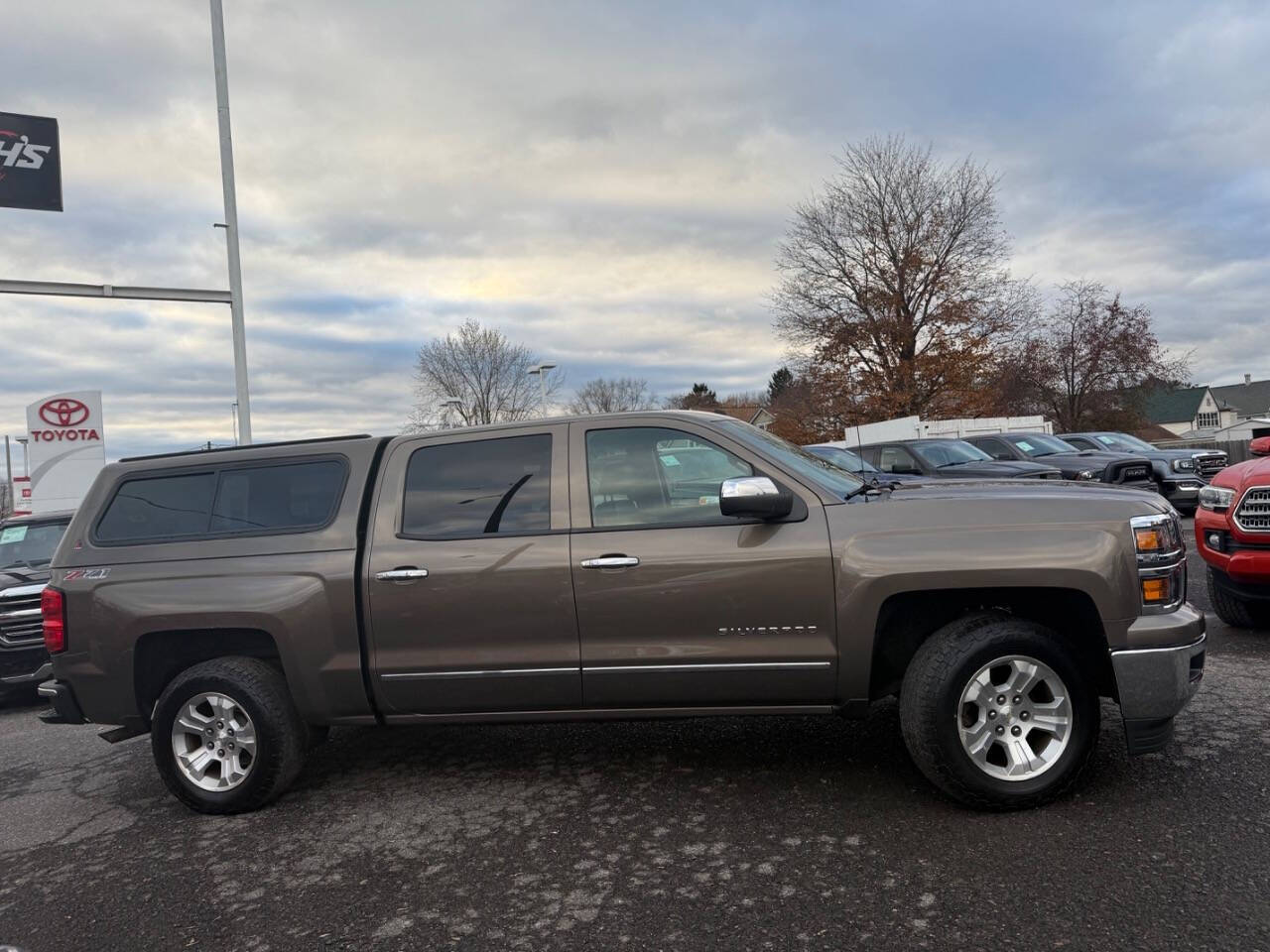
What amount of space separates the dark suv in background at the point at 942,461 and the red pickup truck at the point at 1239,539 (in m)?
5.64

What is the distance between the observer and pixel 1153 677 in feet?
12.0

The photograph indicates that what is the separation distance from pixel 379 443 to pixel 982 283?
3577 cm

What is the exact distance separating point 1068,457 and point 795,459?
12.8 meters

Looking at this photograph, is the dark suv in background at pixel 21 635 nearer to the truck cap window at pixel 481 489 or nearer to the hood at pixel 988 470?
the truck cap window at pixel 481 489

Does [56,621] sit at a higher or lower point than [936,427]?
lower

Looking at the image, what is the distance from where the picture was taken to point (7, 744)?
20.7 feet

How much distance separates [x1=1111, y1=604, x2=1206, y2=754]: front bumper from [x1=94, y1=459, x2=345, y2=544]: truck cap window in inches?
141

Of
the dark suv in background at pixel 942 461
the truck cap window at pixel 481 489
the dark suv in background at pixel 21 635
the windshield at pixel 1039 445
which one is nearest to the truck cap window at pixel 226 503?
the truck cap window at pixel 481 489

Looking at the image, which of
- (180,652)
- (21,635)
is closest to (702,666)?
(180,652)

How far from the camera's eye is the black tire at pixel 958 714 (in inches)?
147

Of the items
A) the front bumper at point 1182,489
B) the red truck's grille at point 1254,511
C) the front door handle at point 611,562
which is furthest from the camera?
the front bumper at point 1182,489

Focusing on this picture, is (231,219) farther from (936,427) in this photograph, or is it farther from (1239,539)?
(936,427)

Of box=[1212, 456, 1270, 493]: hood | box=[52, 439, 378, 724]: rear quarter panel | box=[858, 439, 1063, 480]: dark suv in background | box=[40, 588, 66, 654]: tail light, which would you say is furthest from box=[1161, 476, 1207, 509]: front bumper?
A: box=[40, 588, 66, 654]: tail light

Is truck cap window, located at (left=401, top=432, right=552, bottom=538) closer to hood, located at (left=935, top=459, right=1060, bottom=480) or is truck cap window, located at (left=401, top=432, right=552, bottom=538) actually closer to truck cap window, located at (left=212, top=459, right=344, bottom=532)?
truck cap window, located at (left=212, top=459, right=344, bottom=532)
